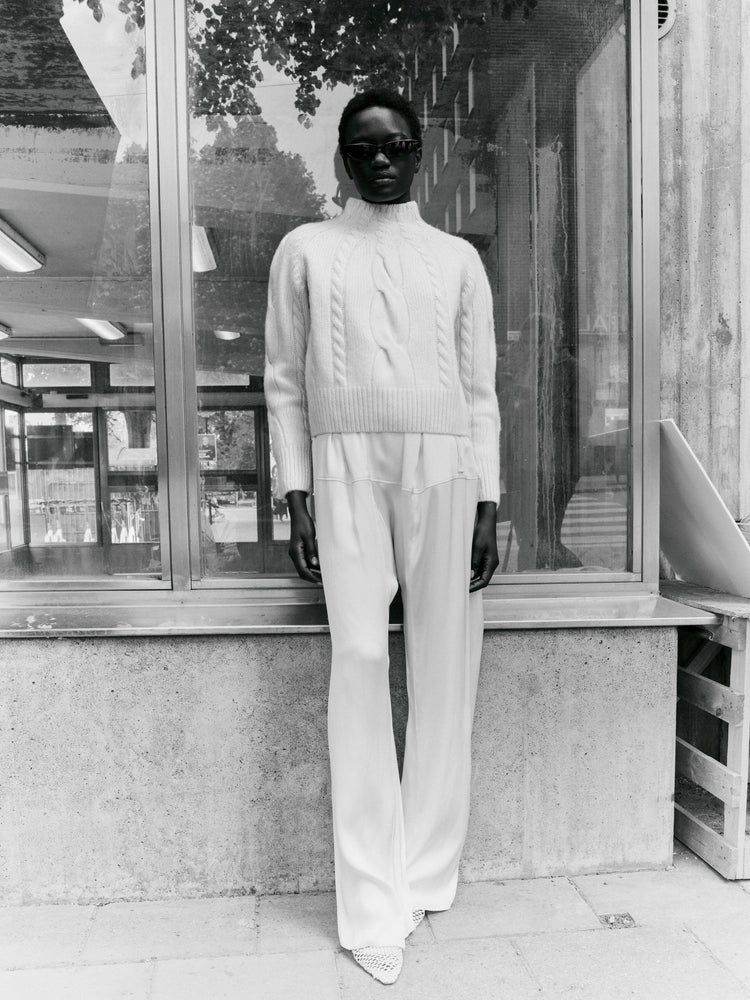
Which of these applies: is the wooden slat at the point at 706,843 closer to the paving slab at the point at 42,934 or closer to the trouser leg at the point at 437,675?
the trouser leg at the point at 437,675

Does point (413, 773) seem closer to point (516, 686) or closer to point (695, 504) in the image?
point (516, 686)

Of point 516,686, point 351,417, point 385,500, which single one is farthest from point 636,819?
point 351,417

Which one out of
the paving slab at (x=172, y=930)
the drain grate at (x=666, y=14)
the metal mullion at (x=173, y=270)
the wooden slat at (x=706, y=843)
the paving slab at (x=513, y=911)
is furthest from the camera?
the drain grate at (x=666, y=14)

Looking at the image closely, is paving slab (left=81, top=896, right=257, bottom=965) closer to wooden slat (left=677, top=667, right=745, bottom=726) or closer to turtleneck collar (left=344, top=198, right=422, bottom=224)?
wooden slat (left=677, top=667, right=745, bottom=726)

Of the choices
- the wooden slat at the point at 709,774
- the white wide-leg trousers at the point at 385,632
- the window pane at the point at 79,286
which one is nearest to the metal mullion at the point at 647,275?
the wooden slat at the point at 709,774

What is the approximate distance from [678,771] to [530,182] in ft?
7.17

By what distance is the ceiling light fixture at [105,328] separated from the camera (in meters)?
3.14

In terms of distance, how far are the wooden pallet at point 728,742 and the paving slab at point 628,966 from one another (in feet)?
1.42

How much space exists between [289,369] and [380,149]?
2.12 feet

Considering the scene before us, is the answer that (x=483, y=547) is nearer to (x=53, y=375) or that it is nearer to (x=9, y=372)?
(x=53, y=375)

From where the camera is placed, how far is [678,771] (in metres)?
3.24

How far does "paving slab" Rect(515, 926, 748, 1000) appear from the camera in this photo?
90.4 inches

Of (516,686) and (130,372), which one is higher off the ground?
(130,372)

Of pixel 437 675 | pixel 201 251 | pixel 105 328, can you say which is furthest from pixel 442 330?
pixel 105 328
